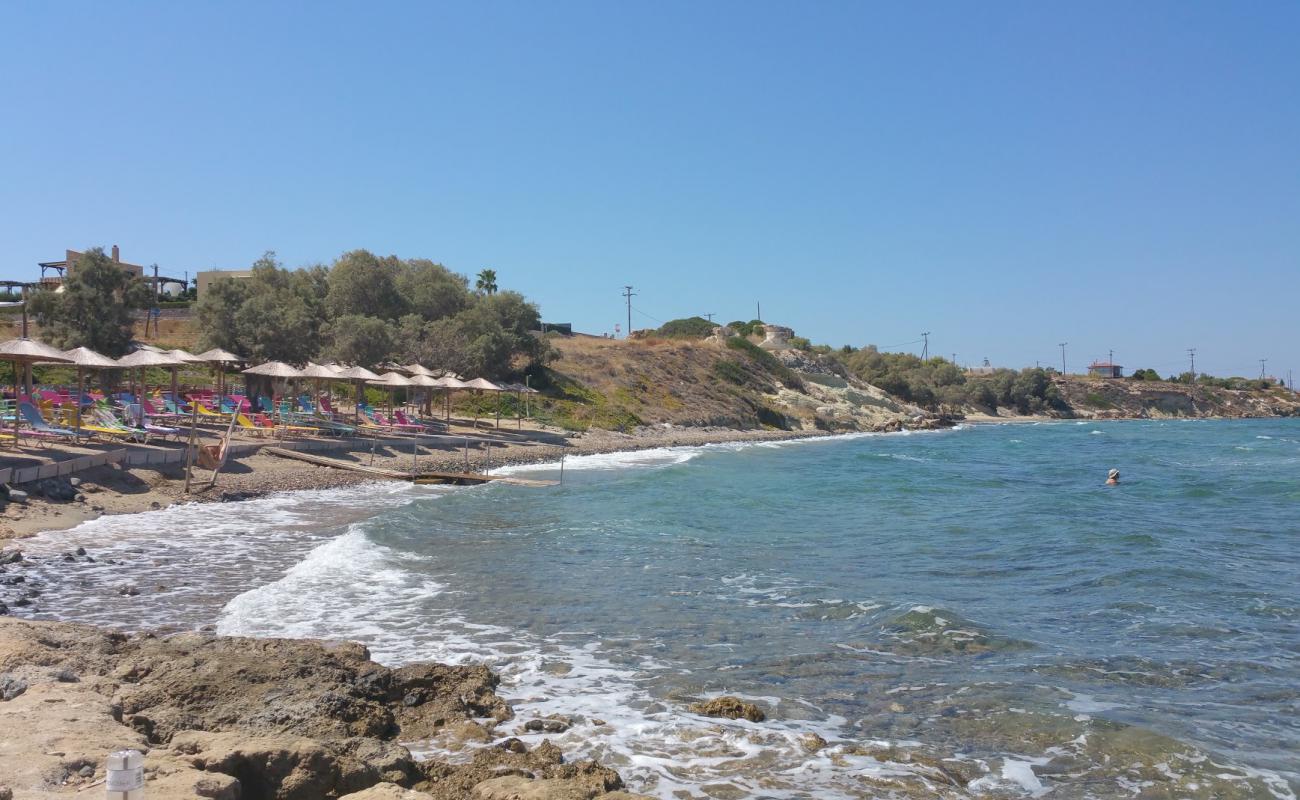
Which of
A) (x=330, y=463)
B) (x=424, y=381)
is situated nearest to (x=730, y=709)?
(x=330, y=463)

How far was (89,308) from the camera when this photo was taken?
33.6 m

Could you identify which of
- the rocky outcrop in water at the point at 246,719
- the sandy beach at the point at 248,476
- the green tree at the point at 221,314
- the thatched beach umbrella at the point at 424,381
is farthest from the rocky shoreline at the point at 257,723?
the green tree at the point at 221,314

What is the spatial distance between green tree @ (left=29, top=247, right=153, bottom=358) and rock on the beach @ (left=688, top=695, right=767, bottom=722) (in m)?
33.2

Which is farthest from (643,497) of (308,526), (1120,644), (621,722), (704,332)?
(704,332)

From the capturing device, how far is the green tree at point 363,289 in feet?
159

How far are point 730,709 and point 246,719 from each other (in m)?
3.66

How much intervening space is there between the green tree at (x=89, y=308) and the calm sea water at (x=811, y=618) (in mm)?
18085

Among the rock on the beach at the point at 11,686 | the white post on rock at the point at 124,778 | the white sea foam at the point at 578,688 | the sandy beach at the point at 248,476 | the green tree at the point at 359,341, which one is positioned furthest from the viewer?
the green tree at the point at 359,341

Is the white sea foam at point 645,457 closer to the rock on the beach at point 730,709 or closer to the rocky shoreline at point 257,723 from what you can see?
the rocky shoreline at point 257,723

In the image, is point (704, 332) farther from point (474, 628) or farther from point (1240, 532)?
point (474, 628)

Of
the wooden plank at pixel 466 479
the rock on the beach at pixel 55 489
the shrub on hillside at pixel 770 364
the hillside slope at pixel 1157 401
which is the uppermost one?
the shrub on hillside at pixel 770 364

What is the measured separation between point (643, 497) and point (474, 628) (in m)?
13.7

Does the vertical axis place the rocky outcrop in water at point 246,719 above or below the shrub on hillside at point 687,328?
below

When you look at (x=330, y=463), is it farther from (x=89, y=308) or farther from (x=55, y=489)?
(x=89, y=308)
